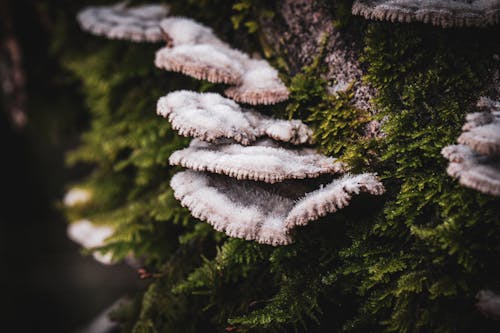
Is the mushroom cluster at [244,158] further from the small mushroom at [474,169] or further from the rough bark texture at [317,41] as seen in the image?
the small mushroom at [474,169]

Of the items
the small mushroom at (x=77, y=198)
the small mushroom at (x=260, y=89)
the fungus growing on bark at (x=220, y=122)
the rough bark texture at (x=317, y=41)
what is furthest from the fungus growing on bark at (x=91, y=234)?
the rough bark texture at (x=317, y=41)

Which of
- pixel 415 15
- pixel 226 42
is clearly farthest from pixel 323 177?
pixel 226 42

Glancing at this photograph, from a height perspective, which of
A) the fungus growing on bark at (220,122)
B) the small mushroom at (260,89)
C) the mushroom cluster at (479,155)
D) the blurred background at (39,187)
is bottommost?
the blurred background at (39,187)

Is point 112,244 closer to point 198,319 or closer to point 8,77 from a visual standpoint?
point 198,319

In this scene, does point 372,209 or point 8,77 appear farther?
point 8,77

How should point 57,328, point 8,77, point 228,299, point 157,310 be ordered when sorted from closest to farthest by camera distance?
point 228,299, point 157,310, point 8,77, point 57,328

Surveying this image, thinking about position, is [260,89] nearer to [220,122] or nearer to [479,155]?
[220,122]

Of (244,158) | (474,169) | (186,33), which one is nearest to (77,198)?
(186,33)
